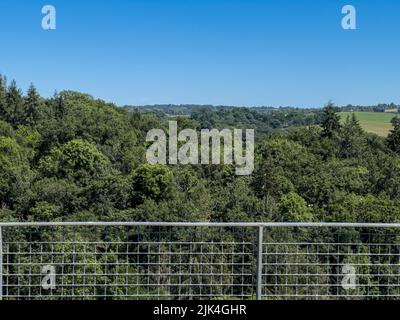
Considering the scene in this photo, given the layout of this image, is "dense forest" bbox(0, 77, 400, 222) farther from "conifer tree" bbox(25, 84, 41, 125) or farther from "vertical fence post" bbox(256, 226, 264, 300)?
"vertical fence post" bbox(256, 226, 264, 300)

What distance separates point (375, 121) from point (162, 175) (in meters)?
51.2

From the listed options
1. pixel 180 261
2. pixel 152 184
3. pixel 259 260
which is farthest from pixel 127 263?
pixel 152 184

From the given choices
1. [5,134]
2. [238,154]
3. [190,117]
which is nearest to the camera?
[5,134]

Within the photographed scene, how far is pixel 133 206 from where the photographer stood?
5516cm

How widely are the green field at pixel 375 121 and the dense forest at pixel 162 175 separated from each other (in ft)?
12.3

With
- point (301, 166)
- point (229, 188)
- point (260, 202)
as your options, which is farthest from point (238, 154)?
point (260, 202)

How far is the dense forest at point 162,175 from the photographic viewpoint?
172 ft

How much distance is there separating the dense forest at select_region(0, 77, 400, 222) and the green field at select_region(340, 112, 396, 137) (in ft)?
12.3

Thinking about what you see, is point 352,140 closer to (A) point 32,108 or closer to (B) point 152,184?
(B) point 152,184

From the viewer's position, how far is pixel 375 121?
94125 millimetres

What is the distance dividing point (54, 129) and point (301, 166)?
3001 centimetres

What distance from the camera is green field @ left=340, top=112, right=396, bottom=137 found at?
87.0 meters
